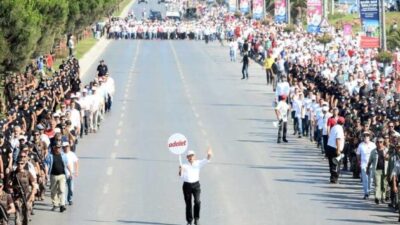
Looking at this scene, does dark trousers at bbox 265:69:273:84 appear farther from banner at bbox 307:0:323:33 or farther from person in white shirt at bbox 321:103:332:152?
person in white shirt at bbox 321:103:332:152

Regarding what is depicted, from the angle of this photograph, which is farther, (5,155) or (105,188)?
(105,188)

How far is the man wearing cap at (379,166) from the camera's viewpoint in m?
25.7

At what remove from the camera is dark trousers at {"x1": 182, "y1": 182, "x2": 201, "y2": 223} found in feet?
75.4

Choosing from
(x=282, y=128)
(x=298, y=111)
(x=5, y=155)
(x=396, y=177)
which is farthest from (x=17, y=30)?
(x=396, y=177)

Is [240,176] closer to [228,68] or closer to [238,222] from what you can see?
[238,222]

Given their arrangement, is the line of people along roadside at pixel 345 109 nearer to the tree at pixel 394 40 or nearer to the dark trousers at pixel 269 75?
the dark trousers at pixel 269 75

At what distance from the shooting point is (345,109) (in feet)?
109

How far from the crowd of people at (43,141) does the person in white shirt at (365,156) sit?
5641 millimetres

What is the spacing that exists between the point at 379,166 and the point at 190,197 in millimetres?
4554

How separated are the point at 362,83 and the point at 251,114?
388 cm

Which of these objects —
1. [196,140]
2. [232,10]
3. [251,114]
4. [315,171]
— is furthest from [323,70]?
[232,10]

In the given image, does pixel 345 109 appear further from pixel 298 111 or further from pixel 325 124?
pixel 298 111

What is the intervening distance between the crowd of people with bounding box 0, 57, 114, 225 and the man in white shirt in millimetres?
5455

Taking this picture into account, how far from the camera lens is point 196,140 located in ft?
120
